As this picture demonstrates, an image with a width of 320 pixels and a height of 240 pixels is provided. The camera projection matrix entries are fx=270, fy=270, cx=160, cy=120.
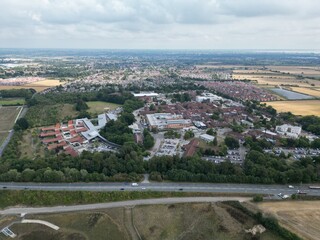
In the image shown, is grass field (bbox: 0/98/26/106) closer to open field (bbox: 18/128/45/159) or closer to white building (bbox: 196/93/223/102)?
open field (bbox: 18/128/45/159)

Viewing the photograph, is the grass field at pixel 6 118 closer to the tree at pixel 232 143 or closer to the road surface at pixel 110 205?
the road surface at pixel 110 205

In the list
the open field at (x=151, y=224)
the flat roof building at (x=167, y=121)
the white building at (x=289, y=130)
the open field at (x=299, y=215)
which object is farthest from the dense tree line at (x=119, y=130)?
the white building at (x=289, y=130)

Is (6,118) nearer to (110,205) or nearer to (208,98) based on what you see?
(110,205)

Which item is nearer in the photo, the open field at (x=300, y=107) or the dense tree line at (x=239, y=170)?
the dense tree line at (x=239, y=170)

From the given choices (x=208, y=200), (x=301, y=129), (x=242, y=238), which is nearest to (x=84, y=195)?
(x=208, y=200)

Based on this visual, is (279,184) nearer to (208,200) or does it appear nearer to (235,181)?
(235,181)

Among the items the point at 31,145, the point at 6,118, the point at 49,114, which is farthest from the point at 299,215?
the point at 6,118
